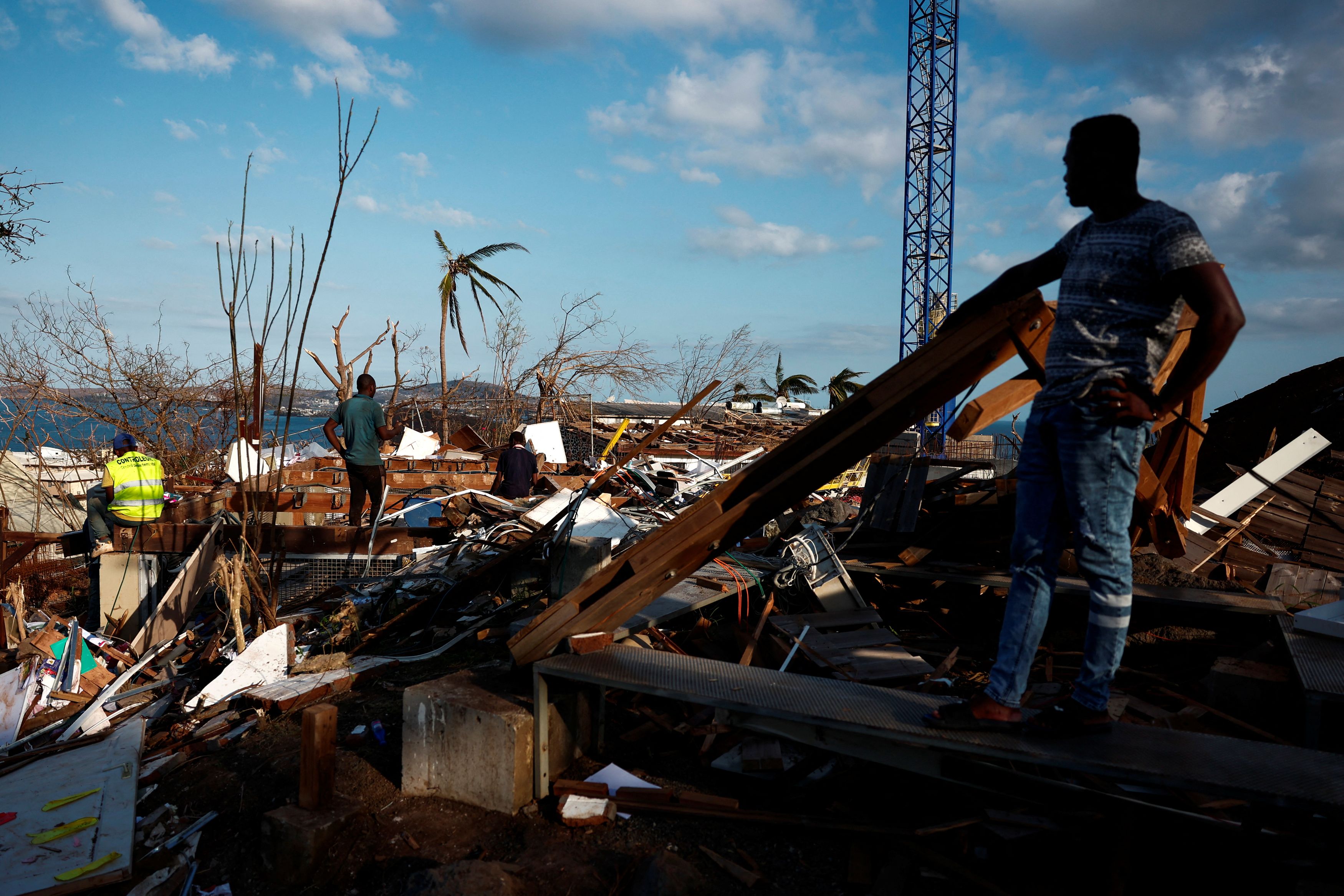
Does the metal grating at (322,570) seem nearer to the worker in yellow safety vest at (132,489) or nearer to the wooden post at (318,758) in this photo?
the worker in yellow safety vest at (132,489)

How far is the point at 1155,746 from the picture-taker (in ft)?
7.98

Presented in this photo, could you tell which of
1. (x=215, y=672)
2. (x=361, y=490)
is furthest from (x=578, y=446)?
(x=215, y=672)

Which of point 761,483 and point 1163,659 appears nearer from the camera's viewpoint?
point 761,483

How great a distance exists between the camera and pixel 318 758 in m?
3.34

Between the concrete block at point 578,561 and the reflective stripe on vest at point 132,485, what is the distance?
6138mm

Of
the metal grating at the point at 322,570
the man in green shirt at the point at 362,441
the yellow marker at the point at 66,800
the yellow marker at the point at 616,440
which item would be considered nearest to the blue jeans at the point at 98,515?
the man in green shirt at the point at 362,441

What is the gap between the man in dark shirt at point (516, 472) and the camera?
9.77 m

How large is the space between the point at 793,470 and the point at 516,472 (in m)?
7.17

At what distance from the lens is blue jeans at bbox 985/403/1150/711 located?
2.31m

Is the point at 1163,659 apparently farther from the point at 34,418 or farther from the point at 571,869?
the point at 34,418

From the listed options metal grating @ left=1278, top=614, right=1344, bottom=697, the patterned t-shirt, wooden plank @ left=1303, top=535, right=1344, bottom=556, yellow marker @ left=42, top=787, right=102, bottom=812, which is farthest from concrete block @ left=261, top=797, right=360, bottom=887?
wooden plank @ left=1303, top=535, right=1344, bottom=556

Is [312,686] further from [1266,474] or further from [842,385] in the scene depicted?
[842,385]

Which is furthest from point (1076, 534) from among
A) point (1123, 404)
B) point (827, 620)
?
point (827, 620)

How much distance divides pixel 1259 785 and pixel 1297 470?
7048mm
